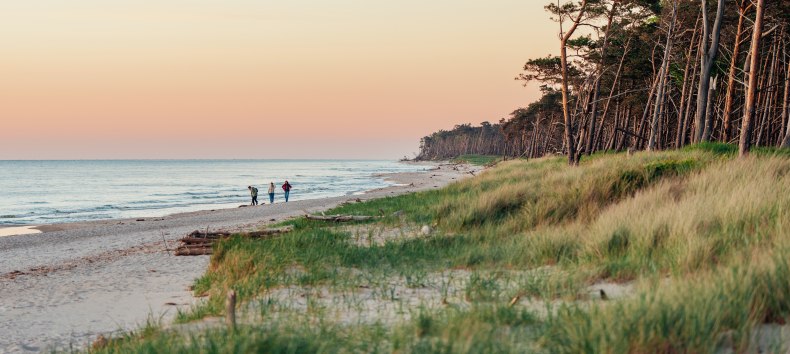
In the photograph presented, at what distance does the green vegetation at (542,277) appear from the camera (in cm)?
423

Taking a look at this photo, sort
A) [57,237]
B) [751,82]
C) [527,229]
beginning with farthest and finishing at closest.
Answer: [57,237] < [751,82] < [527,229]

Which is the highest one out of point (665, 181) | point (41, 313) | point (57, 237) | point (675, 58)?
point (675, 58)

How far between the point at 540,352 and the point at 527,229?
7.51 meters

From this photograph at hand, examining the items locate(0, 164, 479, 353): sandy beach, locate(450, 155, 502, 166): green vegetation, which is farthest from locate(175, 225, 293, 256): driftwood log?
locate(450, 155, 502, 166): green vegetation

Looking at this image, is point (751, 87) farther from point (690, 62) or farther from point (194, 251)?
point (690, 62)

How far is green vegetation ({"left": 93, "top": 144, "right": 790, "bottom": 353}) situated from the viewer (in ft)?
13.9

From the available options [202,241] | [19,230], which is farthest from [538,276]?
[19,230]

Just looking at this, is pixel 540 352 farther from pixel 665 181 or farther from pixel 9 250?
pixel 9 250

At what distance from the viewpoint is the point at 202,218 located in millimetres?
30297

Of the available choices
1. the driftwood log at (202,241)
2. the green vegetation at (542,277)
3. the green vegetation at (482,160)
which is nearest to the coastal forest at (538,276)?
the green vegetation at (542,277)

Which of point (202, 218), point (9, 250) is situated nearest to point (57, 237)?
point (9, 250)

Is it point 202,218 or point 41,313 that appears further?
point 202,218

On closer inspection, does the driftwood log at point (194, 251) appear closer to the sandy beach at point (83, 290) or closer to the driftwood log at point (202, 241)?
the driftwood log at point (202, 241)

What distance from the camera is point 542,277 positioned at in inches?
270
